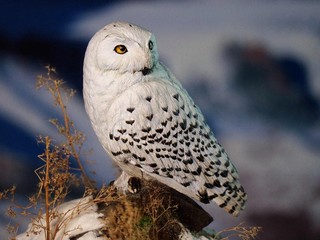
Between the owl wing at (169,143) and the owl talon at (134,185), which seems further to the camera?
the owl talon at (134,185)

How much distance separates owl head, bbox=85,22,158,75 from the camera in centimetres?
209

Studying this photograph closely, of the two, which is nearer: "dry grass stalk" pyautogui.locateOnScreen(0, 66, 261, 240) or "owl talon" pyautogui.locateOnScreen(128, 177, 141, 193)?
"dry grass stalk" pyautogui.locateOnScreen(0, 66, 261, 240)

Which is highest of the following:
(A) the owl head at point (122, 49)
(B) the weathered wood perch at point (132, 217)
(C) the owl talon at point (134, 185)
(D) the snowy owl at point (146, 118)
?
(A) the owl head at point (122, 49)

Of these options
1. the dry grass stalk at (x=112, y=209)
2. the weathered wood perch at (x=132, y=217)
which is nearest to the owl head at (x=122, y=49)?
the dry grass stalk at (x=112, y=209)

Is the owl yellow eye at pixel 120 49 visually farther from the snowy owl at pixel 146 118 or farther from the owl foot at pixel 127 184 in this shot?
the owl foot at pixel 127 184

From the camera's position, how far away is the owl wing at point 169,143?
2.12 meters

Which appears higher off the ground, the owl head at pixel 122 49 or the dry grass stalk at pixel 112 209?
the owl head at pixel 122 49

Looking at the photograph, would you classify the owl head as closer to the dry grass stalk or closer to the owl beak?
the owl beak

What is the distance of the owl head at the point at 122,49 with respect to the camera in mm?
2090

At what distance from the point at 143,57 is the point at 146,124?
0.68 feet

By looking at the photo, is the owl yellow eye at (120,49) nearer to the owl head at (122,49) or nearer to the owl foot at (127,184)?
the owl head at (122,49)

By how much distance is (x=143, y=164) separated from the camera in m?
2.16

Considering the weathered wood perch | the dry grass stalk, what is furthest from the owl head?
the weathered wood perch

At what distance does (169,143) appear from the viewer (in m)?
2.15
